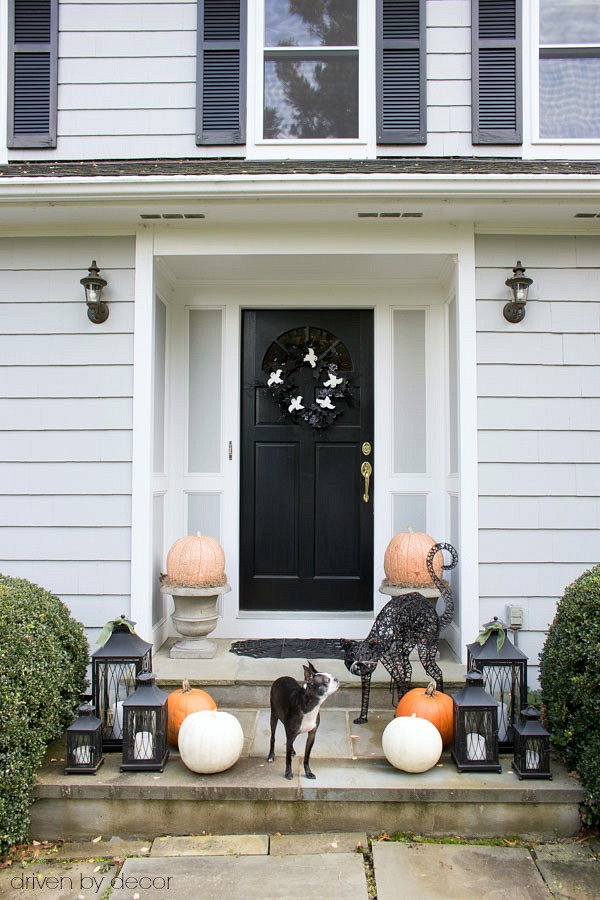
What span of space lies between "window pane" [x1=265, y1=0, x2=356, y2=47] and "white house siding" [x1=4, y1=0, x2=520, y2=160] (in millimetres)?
329

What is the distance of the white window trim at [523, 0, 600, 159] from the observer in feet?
13.3

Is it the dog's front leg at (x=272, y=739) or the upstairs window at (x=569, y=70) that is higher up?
the upstairs window at (x=569, y=70)

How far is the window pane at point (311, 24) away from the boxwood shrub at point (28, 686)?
3635mm

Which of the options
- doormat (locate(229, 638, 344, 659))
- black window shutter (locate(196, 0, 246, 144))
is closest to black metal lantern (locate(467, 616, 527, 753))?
doormat (locate(229, 638, 344, 659))

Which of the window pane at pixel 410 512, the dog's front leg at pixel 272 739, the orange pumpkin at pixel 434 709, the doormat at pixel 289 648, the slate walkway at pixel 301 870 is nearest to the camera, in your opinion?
the slate walkway at pixel 301 870

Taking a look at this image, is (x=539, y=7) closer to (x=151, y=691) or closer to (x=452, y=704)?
(x=452, y=704)

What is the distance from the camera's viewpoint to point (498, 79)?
13.3 ft

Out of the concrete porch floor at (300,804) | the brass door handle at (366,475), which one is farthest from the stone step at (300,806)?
the brass door handle at (366,475)

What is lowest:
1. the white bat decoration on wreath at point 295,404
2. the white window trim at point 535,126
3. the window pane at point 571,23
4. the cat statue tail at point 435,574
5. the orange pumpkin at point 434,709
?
the orange pumpkin at point 434,709

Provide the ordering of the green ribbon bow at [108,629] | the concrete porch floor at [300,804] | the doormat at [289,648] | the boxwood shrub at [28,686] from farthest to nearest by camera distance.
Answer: the doormat at [289,648] → the green ribbon bow at [108,629] → the concrete porch floor at [300,804] → the boxwood shrub at [28,686]

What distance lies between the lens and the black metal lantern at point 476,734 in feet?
9.43

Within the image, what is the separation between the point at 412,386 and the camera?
14.6 ft

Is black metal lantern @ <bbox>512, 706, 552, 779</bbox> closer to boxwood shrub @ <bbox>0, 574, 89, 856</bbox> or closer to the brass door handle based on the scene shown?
the brass door handle

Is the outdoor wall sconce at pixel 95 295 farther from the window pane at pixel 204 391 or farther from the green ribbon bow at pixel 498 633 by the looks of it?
the green ribbon bow at pixel 498 633
